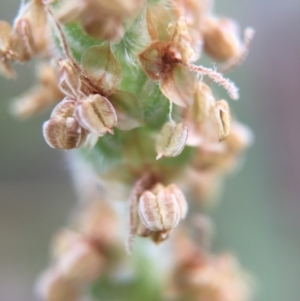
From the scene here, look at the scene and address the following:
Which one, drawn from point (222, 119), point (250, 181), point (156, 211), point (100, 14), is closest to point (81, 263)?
point (156, 211)

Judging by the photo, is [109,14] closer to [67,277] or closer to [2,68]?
[2,68]

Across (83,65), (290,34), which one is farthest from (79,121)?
(290,34)

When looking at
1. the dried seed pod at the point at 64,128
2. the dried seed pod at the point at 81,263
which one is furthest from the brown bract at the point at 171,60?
the dried seed pod at the point at 81,263

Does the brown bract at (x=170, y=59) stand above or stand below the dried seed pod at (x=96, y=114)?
above

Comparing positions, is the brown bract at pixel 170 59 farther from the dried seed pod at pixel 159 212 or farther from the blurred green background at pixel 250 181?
the blurred green background at pixel 250 181

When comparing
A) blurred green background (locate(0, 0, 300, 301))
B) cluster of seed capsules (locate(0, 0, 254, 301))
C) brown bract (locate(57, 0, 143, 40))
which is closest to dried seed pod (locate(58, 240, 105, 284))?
cluster of seed capsules (locate(0, 0, 254, 301))

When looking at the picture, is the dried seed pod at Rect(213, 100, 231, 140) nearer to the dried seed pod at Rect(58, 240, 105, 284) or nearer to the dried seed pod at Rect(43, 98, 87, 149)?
the dried seed pod at Rect(43, 98, 87, 149)
